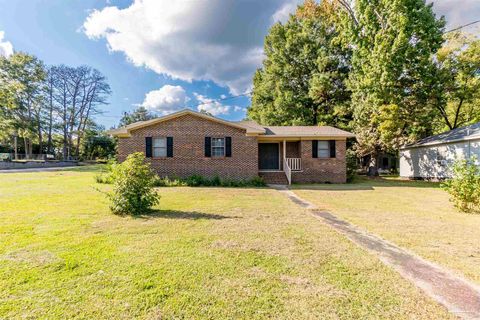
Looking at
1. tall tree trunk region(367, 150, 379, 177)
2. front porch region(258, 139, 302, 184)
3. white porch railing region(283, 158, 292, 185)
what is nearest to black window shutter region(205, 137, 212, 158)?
front porch region(258, 139, 302, 184)

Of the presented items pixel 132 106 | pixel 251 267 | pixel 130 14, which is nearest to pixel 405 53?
pixel 130 14

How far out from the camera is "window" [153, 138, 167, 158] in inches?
549

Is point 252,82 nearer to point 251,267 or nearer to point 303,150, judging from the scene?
point 303,150

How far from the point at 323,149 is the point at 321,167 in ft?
3.81

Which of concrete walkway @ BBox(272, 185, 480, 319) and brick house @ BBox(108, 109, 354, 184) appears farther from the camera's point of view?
brick house @ BBox(108, 109, 354, 184)

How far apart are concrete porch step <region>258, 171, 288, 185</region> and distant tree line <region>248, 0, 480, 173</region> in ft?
27.4

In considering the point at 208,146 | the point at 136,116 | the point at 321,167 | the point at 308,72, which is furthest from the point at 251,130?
the point at 136,116

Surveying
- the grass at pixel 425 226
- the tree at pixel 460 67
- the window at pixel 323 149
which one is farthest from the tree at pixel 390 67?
the grass at pixel 425 226

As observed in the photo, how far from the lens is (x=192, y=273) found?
10.1 ft

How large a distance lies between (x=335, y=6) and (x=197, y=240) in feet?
79.7

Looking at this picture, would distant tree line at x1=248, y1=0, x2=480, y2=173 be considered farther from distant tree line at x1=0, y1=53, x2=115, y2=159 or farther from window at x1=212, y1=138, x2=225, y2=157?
distant tree line at x1=0, y1=53, x2=115, y2=159

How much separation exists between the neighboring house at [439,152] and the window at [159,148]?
640 inches

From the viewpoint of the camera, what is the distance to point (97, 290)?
2658mm

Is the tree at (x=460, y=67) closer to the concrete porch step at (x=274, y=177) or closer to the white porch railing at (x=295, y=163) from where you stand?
the white porch railing at (x=295, y=163)
